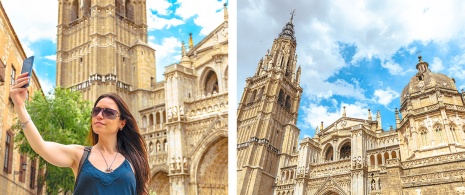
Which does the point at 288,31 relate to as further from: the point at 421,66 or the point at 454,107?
the point at 454,107

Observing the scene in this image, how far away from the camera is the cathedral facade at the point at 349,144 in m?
5.76

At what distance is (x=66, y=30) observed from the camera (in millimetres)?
13508

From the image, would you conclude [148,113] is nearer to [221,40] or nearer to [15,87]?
[221,40]

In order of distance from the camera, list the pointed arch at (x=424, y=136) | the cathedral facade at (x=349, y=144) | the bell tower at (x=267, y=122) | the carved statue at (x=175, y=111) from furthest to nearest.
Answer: the carved statue at (x=175, y=111) → the bell tower at (x=267, y=122) → the pointed arch at (x=424, y=136) → the cathedral facade at (x=349, y=144)

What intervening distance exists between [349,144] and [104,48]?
→ 284 inches

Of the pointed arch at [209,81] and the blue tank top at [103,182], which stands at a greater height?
the pointed arch at [209,81]

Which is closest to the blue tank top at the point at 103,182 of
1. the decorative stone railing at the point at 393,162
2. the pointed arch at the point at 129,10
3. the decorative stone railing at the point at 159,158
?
the decorative stone railing at the point at 393,162

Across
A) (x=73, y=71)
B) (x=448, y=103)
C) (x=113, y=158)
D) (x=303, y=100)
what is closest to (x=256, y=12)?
(x=303, y=100)

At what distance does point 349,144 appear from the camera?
8422mm

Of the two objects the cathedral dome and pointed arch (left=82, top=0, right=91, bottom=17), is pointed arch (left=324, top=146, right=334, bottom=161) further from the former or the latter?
pointed arch (left=82, top=0, right=91, bottom=17)

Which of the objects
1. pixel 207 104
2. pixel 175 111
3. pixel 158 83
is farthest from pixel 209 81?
pixel 158 83

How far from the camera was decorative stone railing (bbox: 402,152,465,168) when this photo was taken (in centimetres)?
558

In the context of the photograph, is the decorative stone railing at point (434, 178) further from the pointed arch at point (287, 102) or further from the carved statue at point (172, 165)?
the carved statue at point (172, 165)

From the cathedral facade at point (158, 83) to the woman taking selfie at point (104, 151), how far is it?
9145mm
